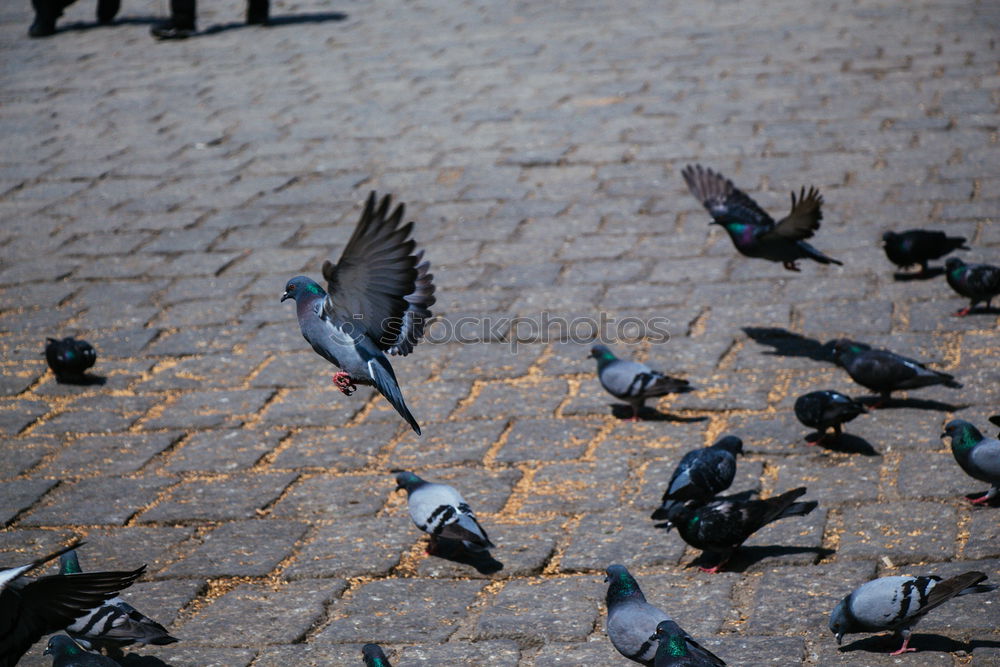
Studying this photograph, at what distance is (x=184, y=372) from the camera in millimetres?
6254

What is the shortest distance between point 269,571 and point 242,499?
24.8 inches

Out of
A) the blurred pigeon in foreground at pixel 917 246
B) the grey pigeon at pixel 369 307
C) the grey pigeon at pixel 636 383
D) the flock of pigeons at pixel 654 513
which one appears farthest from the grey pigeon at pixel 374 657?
the blurred pigeon in foreground at pixel 917 246

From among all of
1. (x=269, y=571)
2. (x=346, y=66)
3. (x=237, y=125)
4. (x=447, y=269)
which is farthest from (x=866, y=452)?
(x=346, y=66)

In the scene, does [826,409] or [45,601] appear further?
[826,409]

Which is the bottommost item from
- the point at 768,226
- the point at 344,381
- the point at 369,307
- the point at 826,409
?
the point at 826,409

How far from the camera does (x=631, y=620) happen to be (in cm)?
355

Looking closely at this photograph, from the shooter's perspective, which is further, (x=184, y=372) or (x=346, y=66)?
(x=346, y=66)

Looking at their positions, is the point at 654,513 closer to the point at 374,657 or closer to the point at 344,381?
the point at 374,657

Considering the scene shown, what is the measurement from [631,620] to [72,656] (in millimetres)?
1622

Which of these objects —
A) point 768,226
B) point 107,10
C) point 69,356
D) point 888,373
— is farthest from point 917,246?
point 107,10

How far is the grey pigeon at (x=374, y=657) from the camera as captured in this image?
11.5ft

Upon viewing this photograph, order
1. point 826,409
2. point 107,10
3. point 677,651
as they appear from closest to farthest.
Result: 1. point 677,651
2. point 826,409
3. point 107,10

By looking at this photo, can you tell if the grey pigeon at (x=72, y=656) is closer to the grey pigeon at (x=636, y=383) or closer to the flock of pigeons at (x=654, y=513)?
the flock of pigeons at (x=654, y=513)

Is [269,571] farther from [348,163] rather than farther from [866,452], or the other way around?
[348,163]
